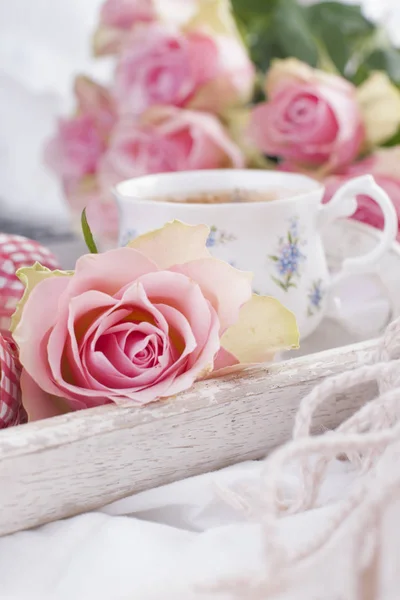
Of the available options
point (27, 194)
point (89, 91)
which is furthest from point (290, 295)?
point (27, 194)

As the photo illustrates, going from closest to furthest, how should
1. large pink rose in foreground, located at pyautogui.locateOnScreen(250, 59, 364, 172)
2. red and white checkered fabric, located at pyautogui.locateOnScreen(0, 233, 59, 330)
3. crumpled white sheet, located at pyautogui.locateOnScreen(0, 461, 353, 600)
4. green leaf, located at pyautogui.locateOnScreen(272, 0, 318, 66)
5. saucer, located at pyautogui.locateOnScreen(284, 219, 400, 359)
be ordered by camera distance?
crumpled white sheet, located at pyautogui.locateOnScreen(0, 461, 353, 600) → red and white checkered fabric, located at pyautogui.locateOnScreen(0, 233, 59, 330) → saucer, located at pyautogui.locateOnScreen(284, 219, 400, 359) → large pink rose in foreground, located at pyautogui.locateOnScreen(250, 59, 364, 172) → green leaf, located at pyautogui.locateOnScreen(272, 0, 318, 66)

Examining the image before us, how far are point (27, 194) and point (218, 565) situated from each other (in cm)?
99

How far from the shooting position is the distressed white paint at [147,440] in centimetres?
30

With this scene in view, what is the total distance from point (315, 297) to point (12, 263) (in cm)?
19

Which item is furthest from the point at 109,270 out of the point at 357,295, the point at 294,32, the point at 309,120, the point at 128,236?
the point at 294,32

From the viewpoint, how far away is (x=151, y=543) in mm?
305

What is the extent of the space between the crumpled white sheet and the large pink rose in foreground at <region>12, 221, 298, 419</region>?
0.17 ft

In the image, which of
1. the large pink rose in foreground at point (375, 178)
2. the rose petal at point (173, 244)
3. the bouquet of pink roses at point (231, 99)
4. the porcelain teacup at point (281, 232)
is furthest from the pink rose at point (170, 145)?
the rose petal at point (173, 244)

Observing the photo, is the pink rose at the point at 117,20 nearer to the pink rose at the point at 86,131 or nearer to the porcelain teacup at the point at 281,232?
the pink rose at the point at 86,131

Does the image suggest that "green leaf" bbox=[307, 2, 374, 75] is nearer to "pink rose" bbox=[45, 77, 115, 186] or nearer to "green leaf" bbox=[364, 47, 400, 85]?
"green leaf" bbox=[364, 47, 400, 85]

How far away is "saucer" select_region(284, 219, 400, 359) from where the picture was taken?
51 centimetres

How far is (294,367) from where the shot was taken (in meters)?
0.36

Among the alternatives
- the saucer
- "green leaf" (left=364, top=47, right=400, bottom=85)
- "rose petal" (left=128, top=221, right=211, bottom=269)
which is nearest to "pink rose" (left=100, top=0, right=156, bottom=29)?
"green leaf" (left=364, top=47, right=400, bottom=85)

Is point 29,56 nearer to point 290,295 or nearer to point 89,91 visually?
point 89,91
